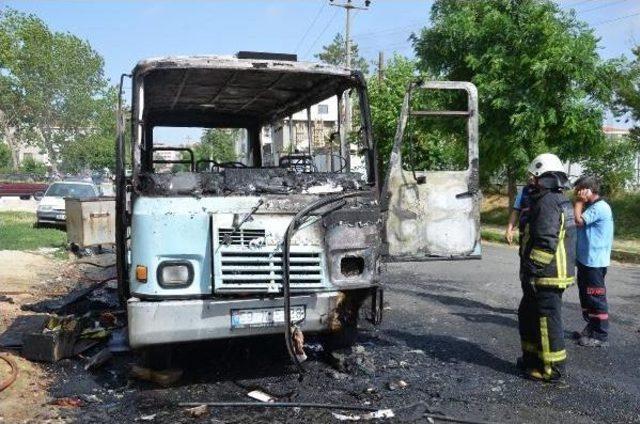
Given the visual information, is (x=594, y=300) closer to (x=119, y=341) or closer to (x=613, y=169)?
(x=119, y=341)

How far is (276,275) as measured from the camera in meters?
4.48

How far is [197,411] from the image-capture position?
428cm

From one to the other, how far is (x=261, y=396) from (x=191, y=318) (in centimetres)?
78

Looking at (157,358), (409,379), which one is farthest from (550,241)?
(157,358)

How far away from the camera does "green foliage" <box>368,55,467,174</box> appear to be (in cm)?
1517

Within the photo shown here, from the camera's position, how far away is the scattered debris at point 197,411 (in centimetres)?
425

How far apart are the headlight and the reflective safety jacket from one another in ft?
8.42

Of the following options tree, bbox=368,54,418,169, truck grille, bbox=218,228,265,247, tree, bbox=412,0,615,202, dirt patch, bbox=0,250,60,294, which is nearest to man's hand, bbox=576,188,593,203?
truck grille, bbox=218,228,265,247

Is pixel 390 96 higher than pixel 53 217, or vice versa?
pixel 390 96

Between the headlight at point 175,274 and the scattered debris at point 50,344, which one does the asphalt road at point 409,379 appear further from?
Result: the headlight at point 175,274

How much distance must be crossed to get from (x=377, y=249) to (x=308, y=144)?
178 centimetres

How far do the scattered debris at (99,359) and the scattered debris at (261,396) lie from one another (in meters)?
1.52

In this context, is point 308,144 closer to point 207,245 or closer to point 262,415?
point 207,245

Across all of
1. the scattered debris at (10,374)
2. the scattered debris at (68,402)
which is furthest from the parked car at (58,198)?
the scattered debris at (68,402)
